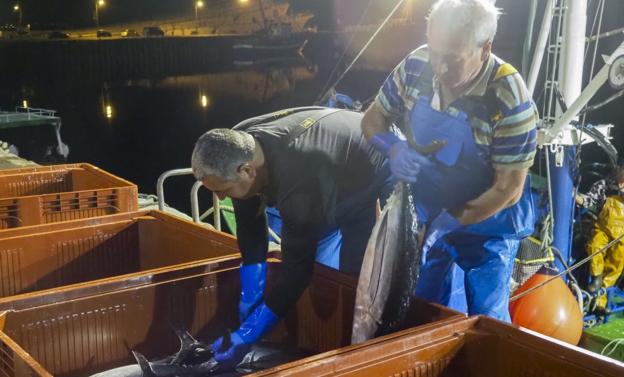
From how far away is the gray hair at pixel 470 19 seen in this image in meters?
2.28

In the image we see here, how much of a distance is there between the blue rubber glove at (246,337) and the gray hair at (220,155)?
1.89ft

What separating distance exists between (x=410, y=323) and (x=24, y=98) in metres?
47.1

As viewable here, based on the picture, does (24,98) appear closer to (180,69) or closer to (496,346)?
(180,69)

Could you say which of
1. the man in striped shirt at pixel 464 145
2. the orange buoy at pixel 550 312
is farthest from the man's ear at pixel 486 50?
the orange buoy at pixel 550 312

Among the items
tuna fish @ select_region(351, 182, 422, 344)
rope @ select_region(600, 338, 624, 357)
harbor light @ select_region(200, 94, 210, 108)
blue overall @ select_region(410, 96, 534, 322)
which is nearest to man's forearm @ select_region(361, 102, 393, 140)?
blue overall @ select_region(410, 96, 534, 322)

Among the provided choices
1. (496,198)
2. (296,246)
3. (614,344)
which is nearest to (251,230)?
(296,246)

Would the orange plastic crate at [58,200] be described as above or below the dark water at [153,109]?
above

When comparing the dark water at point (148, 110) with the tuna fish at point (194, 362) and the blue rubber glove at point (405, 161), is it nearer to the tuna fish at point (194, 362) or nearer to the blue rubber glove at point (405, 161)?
the tuna fish at point (194, 362)

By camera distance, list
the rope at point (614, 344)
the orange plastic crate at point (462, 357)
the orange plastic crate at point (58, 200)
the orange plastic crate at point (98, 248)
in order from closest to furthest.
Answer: the orange plastic crate at point (462, 357) < the orange plastic crate at point (98, 248) < the orange plastic crate at point (58, 200) < the rope at point (614, 344)

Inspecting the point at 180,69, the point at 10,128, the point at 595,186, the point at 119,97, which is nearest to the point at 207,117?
the point at 119,97

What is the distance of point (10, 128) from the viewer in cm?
1780

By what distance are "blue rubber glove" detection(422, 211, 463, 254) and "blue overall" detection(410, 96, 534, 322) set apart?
5 centimetres

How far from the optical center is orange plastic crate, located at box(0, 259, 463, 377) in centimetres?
257

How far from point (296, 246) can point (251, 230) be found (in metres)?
0.45
